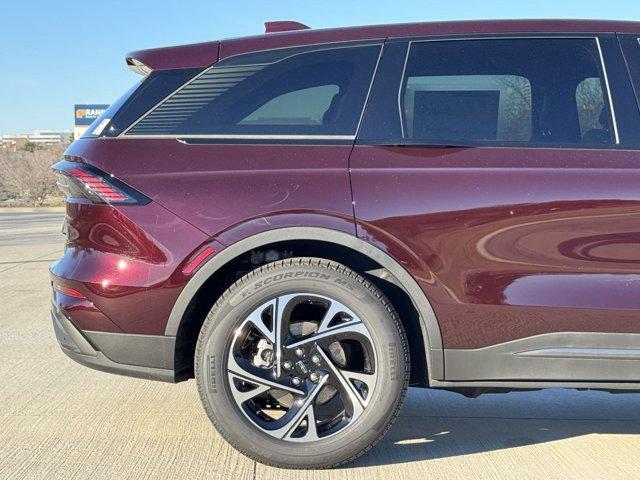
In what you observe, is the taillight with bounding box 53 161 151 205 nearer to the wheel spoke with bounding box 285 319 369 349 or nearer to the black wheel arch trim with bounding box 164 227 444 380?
the black wheel arch trim with bounding box 164 227 444 380

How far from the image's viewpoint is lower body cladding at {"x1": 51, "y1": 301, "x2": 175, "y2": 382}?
3109mm

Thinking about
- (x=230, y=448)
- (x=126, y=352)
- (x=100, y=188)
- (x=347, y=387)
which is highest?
(x=100, y=188)

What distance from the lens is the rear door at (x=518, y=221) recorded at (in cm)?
293

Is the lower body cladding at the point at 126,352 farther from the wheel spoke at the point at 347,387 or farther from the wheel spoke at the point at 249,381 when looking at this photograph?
the wheel spoke at the point at 347,387

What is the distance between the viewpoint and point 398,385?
3.03m

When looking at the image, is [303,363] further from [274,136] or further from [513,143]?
[513,143]

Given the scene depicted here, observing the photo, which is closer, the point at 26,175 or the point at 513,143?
the point at 513,143

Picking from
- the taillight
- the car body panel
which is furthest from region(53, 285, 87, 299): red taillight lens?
the car body panel

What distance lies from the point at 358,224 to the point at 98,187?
1.10 m

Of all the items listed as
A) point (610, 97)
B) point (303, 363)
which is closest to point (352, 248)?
point (303, 363)

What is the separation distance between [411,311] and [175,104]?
1363mm

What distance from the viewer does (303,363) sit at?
121 inches

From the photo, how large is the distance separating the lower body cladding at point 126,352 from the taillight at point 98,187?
537 mm

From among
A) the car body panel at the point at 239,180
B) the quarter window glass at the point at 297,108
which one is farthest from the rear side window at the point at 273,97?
the car body panel at the point at 239,180
